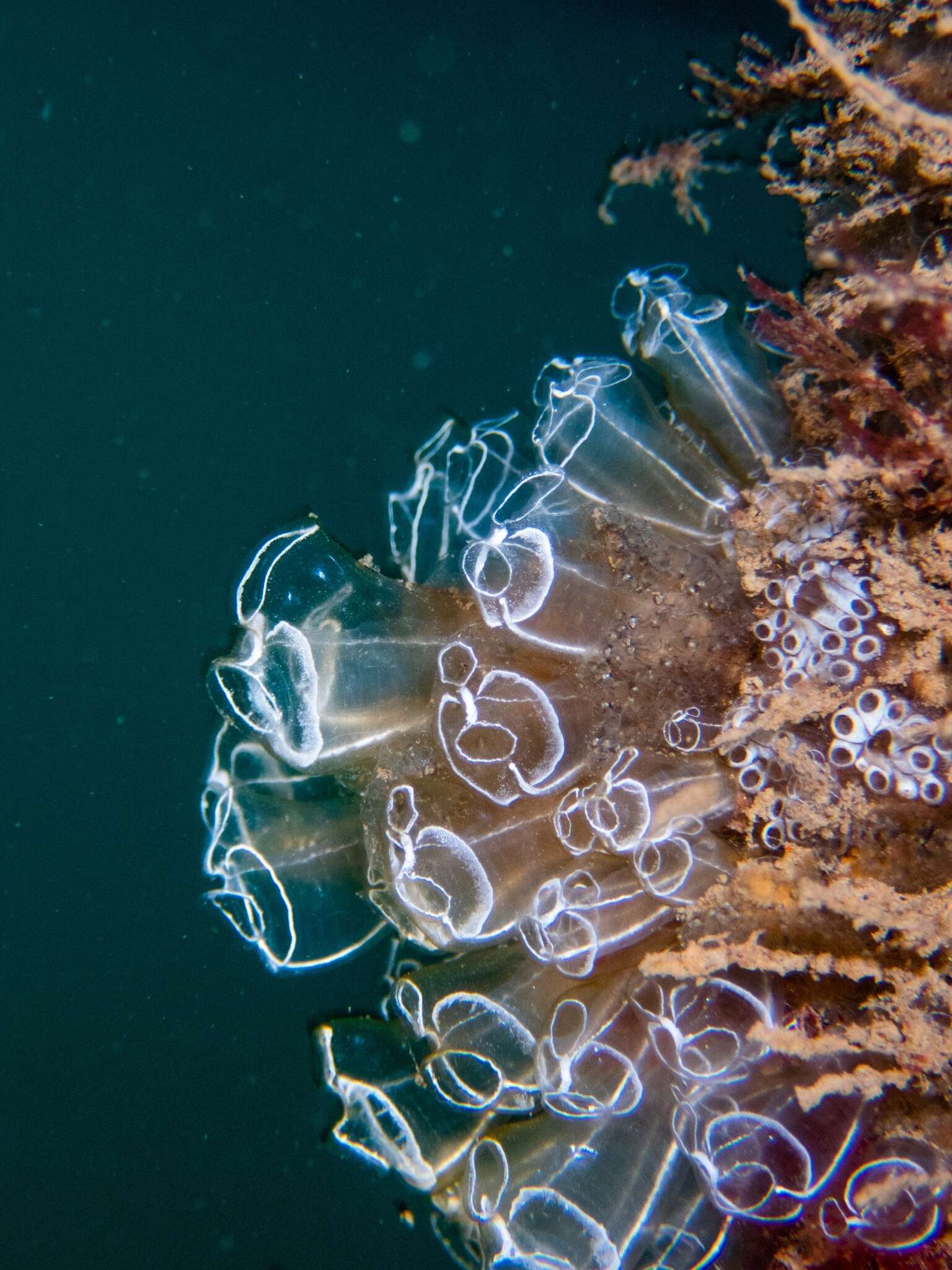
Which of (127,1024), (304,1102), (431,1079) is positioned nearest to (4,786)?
(127,1024)

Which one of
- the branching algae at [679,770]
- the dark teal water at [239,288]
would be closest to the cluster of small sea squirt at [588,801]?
the branching algae at [679,770]

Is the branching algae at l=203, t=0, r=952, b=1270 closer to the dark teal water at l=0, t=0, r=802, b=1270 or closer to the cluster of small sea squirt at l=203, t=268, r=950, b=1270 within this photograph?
the cluster of small sea squirt at l=203, t=268, r=950, b=1270

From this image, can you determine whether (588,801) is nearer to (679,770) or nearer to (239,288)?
(679,770)

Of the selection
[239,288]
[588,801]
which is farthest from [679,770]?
[239,288]

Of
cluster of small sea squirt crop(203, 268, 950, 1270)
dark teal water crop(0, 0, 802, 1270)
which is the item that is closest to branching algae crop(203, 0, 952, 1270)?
cluster of small sea squirt crop(203, 268, 950, 1270)

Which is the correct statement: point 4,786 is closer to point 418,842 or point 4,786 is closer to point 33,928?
point 33,928

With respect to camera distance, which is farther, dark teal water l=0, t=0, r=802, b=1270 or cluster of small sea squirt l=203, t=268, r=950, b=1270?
dark teal water l=0, t=0, r=802, b=1270

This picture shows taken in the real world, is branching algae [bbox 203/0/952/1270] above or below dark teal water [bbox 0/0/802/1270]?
below
